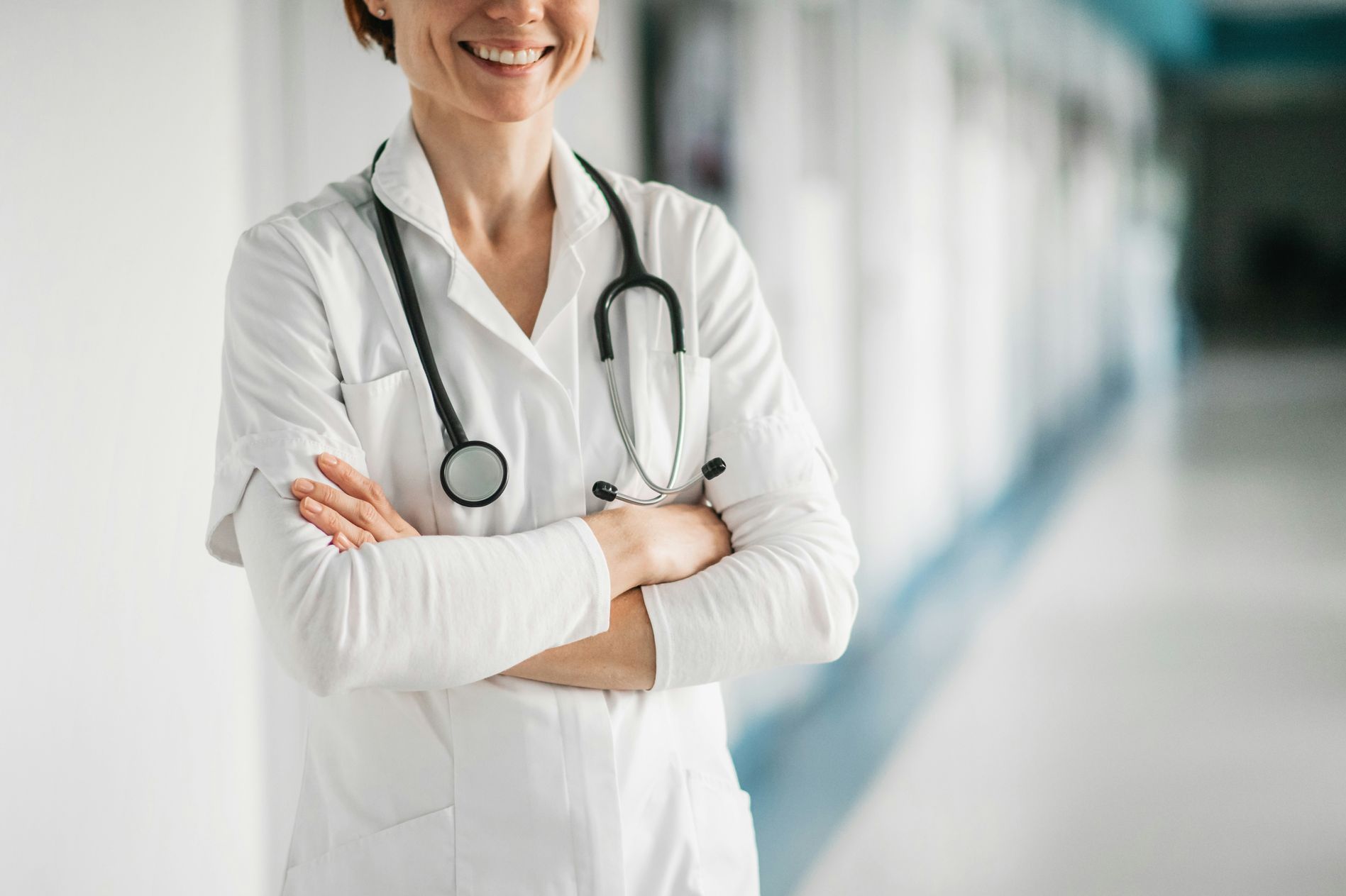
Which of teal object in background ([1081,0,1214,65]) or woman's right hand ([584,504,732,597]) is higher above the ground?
teal object in background ([1081,0,1214,65])

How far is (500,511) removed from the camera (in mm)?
1152

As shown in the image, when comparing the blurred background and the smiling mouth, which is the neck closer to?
the smiling mouth

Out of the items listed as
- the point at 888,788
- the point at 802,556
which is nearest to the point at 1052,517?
the point at 888,788

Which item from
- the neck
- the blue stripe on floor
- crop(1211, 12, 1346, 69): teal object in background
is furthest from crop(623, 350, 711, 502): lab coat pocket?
crop(1211, 12, 1346, 69): teal object in background

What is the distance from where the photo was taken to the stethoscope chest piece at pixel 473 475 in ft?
3.63

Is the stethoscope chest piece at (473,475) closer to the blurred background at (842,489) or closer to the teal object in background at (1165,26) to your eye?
the blurred background at (842,489)

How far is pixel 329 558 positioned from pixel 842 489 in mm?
3179

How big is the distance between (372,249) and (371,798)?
53cm

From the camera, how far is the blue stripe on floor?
2836 mm

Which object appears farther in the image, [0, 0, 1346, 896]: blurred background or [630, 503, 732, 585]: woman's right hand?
[0, 0, 1346, 896]: blurred background

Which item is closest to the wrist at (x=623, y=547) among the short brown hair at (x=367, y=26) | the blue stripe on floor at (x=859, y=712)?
the short brown hair at (x=367, y=26)

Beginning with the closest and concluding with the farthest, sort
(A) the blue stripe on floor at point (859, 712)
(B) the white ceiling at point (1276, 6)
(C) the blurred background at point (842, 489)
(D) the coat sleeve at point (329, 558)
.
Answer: (D) the coat sleeve at point (329, 558) → (C) the blurred background at point (842, 489) → (A) the blue stripe on floor at point (859, 712) → (B) the white ceiling at point (1276, 6)

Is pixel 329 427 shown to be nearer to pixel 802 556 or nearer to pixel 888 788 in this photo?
pixel 802 556

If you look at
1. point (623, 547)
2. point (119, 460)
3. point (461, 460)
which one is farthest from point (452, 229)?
point (119, 460)
